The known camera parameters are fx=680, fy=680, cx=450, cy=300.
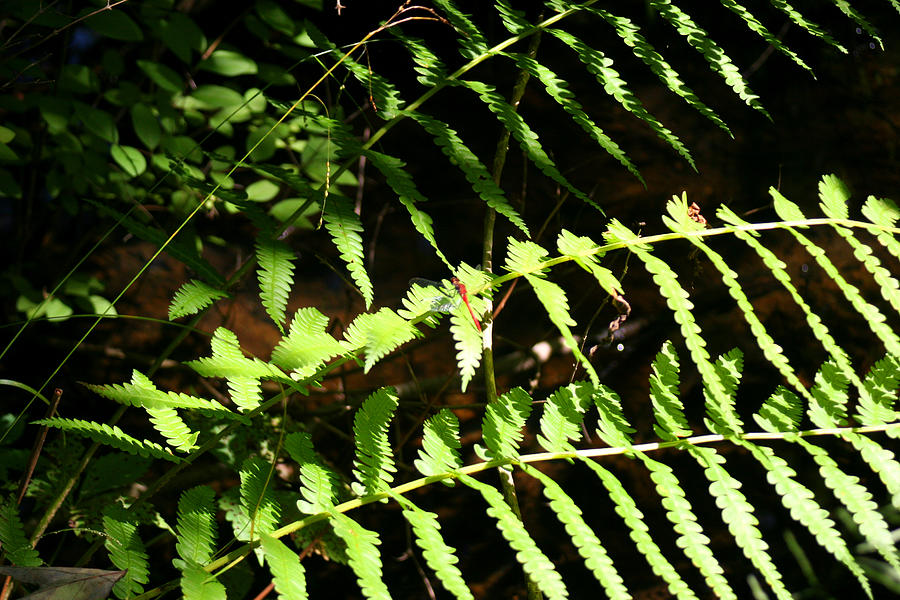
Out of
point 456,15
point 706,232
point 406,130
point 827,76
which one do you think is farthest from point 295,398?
point 827,76

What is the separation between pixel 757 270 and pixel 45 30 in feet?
9.61

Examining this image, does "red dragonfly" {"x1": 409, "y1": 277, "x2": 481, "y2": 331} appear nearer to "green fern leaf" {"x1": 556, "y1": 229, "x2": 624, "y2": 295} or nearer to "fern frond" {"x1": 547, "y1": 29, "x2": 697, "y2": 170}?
"green fern leaf" {"x1": 556, "y1": 229, "x2": 624, "y2": 295}

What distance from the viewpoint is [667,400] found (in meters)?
1.36

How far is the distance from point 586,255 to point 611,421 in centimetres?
34

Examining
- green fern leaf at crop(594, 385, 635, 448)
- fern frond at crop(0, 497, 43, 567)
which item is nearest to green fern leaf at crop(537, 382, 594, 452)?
green fern leaf at crop(594, 385, 635, 448)

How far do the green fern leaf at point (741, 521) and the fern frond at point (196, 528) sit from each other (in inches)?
34.8

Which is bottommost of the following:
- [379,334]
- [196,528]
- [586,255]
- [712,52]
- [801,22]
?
[196,528]

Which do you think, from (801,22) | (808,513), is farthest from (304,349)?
(801,22)

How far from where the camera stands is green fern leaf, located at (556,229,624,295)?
113 centimetres

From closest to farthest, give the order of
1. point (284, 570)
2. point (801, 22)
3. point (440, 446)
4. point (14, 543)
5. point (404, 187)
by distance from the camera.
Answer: point (284, 570) → point (14, 543) → point (440, 446) → point (404, 187) → point (801, 22)

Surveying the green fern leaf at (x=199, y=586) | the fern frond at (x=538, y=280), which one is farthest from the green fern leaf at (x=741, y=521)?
the green fern leaf at (x=199, y=586)

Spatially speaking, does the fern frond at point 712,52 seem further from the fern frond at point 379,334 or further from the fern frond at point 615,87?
the fern frond at point 379,334

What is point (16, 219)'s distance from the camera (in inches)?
107

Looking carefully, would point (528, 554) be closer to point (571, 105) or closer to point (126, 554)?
point (126, 554)
